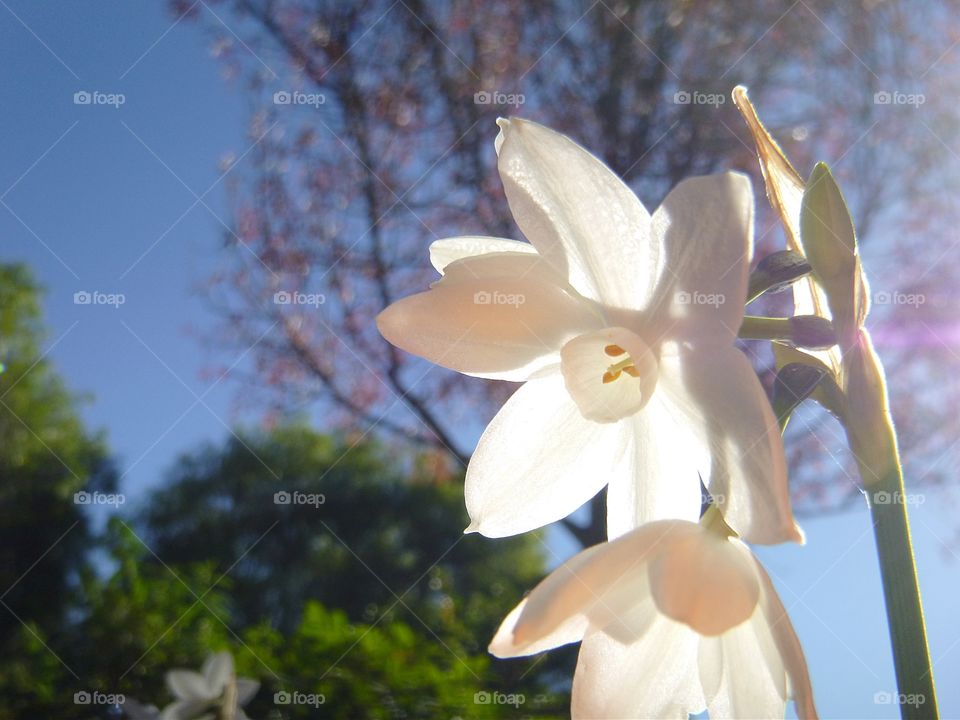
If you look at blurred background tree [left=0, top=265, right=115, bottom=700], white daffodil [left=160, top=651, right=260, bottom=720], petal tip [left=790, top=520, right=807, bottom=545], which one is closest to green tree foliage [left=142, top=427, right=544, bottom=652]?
blurred background tree [left=0, top=265, right=115, bottom=700]

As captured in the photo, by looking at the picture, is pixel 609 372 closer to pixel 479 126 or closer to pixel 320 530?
pixel 479 126

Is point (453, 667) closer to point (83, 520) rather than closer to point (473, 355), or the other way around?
point (473, 355)

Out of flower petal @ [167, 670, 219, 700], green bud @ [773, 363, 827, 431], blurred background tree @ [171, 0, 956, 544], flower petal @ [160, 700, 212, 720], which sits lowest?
flower petal @ [160, 700, 212, 720]

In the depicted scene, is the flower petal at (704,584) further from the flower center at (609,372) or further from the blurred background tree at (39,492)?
the blurred background tree at (39,492)

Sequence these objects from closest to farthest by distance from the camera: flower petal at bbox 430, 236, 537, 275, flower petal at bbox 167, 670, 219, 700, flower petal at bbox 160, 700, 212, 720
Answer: flower petal at bbox 430, 236, 537, 275
flower petal at bbox 160, 700, 212, 720
flower petal at bbox 167, 670, 219, 700

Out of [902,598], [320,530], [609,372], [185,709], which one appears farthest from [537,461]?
[320,530]

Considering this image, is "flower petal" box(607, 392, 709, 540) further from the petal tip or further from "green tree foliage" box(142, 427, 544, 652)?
"green tree foliage" box(142, 427, 544, 652)

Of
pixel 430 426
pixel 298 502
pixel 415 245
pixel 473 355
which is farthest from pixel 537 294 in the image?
pixel 298 502
